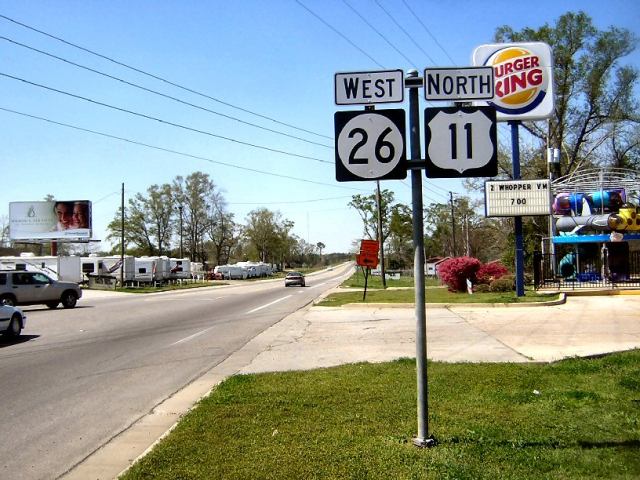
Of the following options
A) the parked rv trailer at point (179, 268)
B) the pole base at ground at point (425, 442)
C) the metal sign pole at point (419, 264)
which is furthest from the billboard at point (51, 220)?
the pole base at ground at point (425, 442)

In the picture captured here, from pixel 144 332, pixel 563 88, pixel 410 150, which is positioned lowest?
pixel 144 332

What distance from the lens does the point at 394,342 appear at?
12930 mm

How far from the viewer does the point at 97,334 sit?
16.5 metres

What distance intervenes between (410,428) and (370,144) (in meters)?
2.68

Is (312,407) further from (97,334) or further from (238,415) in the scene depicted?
(97,334)

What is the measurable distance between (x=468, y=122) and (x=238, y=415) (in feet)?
12.7

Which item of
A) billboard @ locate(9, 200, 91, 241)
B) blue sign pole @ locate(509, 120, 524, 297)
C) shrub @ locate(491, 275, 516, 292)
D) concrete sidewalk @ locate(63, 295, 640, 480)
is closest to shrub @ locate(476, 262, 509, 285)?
shrub @ locate(491, 275, 516, 292)

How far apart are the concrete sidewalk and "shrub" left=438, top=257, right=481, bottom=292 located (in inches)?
393

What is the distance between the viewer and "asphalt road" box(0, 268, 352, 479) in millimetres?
6258

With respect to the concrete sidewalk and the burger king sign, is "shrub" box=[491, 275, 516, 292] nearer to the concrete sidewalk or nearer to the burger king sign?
the burger king sign

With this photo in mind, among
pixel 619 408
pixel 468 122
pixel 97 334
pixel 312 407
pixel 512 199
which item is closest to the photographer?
pixel 468 122

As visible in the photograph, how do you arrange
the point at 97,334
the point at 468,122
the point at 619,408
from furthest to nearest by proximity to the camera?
the point at 97,334
the point at 619,408
the point at 468,122

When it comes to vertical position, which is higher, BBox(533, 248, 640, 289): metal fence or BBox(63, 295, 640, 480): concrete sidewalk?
BBox(533, 248, 640, 289): metal fence

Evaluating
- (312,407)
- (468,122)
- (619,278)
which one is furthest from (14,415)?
(619,278)
